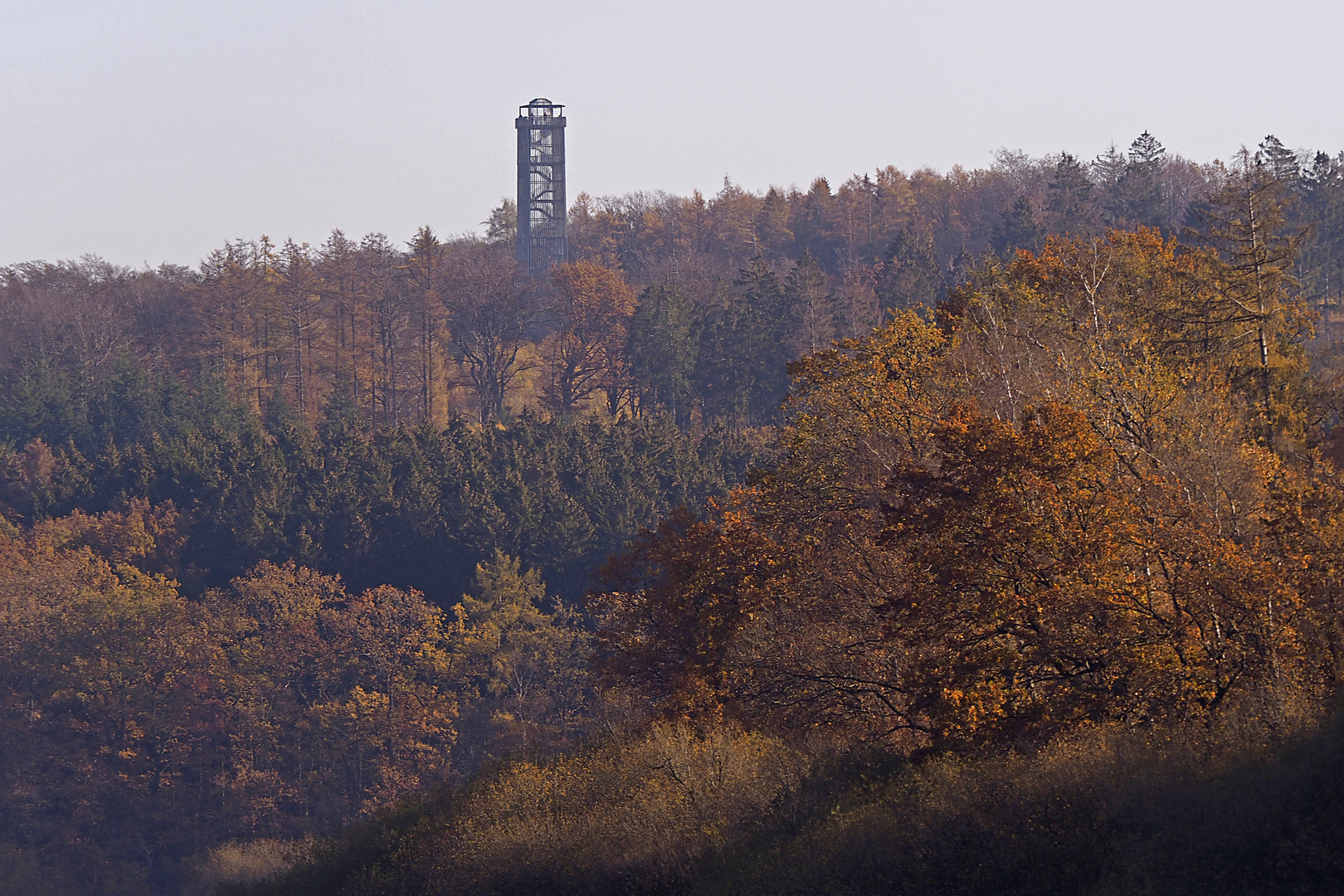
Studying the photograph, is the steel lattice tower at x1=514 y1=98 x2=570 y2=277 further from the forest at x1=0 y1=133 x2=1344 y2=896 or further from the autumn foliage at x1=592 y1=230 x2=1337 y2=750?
the autumn foliage at x1=592 y1=230 x2=1337 y2=750

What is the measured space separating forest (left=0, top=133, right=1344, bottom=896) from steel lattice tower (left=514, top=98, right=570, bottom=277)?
4.25 metres

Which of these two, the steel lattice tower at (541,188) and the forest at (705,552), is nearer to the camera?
the forest at (705,552)

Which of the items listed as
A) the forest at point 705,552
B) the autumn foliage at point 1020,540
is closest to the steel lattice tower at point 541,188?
the forest at point 705,552

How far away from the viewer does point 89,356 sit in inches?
3410

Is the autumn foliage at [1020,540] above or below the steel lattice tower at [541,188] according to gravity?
below

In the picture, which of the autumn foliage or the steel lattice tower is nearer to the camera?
the autumn foliage

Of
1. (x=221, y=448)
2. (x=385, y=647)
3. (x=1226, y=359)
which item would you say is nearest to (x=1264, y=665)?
(x=1226, y=359)

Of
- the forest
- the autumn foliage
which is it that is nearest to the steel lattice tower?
the forest

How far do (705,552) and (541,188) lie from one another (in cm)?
6934

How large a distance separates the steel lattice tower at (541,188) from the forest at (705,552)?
14.0 feet

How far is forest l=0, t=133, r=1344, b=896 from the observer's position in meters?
18.5

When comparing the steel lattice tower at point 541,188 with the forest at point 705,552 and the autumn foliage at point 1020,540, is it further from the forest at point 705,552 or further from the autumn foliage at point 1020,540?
the autumn foliage at point 1020,540

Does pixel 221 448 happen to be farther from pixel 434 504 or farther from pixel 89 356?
pixel 89 356

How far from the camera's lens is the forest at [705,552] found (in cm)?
1852
